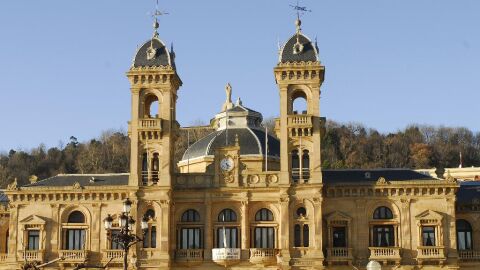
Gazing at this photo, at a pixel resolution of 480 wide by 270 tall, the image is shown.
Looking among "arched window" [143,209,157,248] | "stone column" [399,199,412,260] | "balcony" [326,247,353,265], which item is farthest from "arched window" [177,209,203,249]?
"stone column" [399,199,412,260]

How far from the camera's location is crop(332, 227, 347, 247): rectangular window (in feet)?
190

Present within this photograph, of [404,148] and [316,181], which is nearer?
[316,181]

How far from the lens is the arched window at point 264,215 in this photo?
5853 centimetres

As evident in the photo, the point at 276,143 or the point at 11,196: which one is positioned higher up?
the point at 276,143

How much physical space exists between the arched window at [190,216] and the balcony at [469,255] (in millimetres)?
21377

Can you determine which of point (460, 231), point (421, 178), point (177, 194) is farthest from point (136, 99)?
point (460, 231)

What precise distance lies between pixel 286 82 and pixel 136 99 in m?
12.5

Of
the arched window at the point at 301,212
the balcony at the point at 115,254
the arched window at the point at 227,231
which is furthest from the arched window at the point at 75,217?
the arched window at the point at 301,212

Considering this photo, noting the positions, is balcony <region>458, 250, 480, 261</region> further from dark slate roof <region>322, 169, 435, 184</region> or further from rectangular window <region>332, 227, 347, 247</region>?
rectangular window <region>332, 227, 347, 247</region>

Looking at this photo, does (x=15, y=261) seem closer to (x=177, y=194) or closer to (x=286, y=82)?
(x=177, y=194)

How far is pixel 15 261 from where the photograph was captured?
59.1 m

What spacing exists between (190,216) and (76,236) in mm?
9456

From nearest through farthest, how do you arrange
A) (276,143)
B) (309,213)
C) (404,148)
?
(309,213)
(276,143)
(404,148)

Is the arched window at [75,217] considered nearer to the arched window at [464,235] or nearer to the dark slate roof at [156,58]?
the dark slate roof at [156,58]
